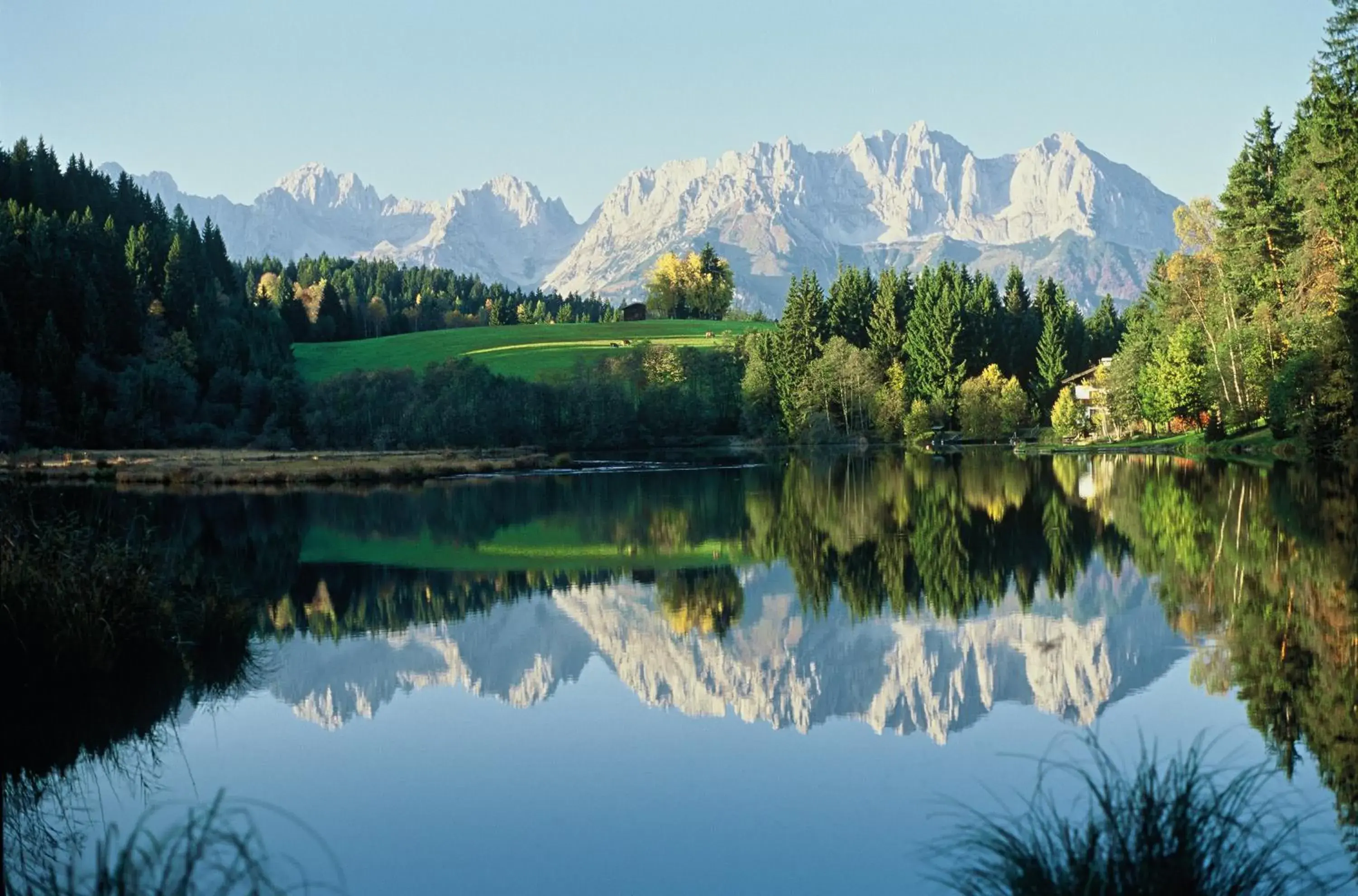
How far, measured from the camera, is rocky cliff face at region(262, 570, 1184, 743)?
51.4 ft

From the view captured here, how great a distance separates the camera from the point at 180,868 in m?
9.57

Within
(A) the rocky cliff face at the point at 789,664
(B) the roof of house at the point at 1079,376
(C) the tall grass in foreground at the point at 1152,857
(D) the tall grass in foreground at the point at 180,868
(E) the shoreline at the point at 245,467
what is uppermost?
(B) the roof of house at the point at 1079,376

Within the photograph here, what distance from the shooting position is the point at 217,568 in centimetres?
2892

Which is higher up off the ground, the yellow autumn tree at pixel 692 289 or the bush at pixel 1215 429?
the yellow autumn tree at pixel 692 289

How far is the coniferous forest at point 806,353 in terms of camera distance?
66.3m

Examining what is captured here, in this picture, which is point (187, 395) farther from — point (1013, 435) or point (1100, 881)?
point (1100, 881)

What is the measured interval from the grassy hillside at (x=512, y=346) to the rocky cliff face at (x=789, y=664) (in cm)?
10327

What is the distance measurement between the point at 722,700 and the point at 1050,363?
11609 cm

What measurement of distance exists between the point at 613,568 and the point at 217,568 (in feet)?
29.1

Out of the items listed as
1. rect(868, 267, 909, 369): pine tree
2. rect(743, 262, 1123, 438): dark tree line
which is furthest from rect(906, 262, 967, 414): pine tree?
rect(868, 267, 909, 369): pine tree

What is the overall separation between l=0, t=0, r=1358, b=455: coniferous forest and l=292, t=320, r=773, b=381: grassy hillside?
6500 mm

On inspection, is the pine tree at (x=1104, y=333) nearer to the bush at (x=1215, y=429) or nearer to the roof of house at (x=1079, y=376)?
the roof of house at (x=1079, y=376)

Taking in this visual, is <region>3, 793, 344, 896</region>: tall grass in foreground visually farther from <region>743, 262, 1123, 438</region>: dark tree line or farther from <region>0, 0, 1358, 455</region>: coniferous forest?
<region>743, 262, 1123, 438</region>: dark tree line

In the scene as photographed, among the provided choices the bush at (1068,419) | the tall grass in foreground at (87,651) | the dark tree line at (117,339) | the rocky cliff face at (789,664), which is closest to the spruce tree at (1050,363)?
the bush at (1068,419)
